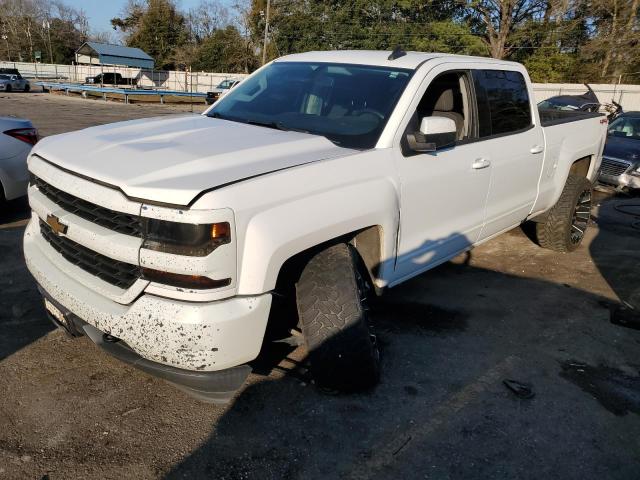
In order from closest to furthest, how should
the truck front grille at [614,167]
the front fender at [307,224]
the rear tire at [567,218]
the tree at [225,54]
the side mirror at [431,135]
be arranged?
the front fender at [307,224], the side mirror at [431,135], the rear tire at [567,218], the truck front grille at [614,167], the tree at [225,54]

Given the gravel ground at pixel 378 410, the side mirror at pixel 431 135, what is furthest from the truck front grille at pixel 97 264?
the side mirror at pixel 431 135

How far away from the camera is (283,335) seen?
3.10m

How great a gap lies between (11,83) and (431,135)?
43598mm

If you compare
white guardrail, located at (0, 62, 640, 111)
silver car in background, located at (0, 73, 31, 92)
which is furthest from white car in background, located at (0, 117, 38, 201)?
silver car in background, located at (0, 73, 31, 92)

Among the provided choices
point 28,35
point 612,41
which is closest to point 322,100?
point 612,41

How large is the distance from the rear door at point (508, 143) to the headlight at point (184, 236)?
2.47 metres

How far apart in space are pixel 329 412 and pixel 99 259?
1.46 metres

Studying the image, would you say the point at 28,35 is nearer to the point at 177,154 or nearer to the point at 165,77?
the point at 165,77

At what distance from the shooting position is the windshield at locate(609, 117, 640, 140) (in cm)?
1044

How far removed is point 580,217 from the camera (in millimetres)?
6094

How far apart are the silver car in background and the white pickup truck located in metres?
41.9

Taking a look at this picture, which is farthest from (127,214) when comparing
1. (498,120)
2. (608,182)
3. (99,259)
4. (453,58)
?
(608,182)

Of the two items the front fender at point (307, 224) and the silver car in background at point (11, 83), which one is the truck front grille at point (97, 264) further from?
the silver car in background at point (11, 83)

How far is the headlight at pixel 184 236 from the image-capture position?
7.27 feet
